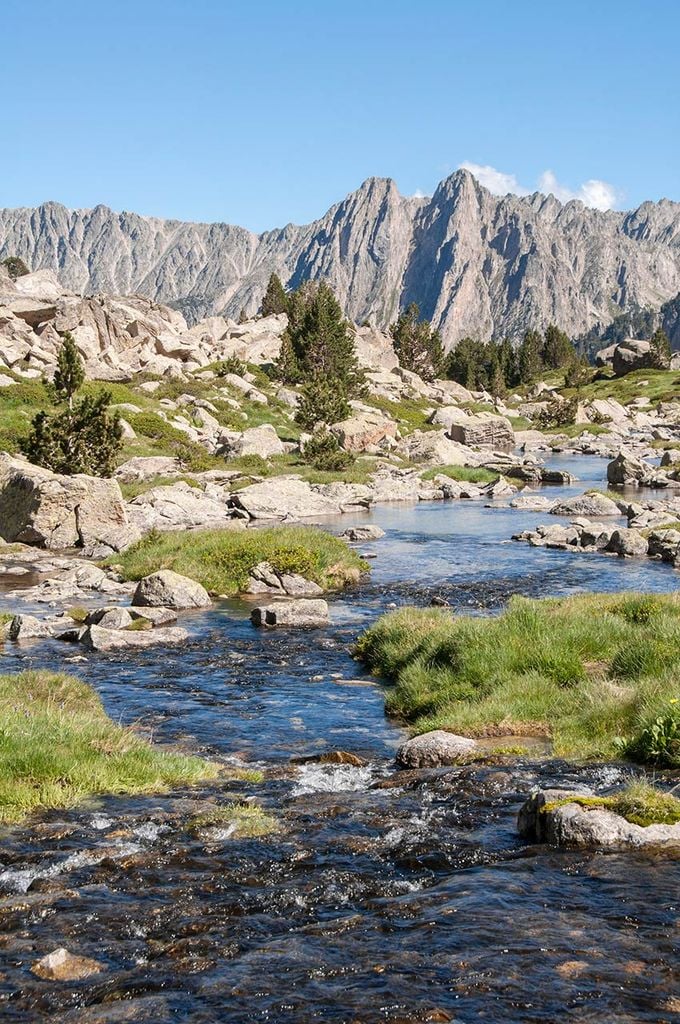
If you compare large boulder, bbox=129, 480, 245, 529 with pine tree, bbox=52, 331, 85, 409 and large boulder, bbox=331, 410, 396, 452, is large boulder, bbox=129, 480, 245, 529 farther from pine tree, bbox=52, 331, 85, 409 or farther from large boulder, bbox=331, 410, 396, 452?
large boulder, bbox=331, 410, 396, 452

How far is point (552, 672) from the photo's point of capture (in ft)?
54.5

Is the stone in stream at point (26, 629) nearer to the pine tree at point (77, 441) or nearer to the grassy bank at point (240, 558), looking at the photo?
the grassy bank at point (240, 558)

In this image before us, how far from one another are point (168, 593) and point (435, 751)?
50.9 ft

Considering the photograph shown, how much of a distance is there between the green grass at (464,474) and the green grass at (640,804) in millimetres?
55562

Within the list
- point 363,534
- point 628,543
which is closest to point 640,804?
point 628,543

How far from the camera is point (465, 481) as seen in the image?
65.9 metres

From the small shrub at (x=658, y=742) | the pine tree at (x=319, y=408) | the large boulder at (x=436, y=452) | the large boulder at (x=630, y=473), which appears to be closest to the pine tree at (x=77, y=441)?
the pine tree at (x=319, y=408)

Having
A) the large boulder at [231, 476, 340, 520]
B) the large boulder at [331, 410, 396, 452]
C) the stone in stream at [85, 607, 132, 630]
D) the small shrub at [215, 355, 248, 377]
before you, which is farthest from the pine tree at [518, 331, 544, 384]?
the stone in stream at [85, 607, 132, 630]

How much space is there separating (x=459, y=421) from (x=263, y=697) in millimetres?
82625

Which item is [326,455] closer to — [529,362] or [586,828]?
[586,828]

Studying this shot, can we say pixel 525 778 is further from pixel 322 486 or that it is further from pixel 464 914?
pixel 322 486

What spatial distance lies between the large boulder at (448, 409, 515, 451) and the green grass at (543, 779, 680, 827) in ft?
276

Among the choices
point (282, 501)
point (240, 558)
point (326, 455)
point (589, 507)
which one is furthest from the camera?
point (326, 455)

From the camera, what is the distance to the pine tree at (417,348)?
140 meters
